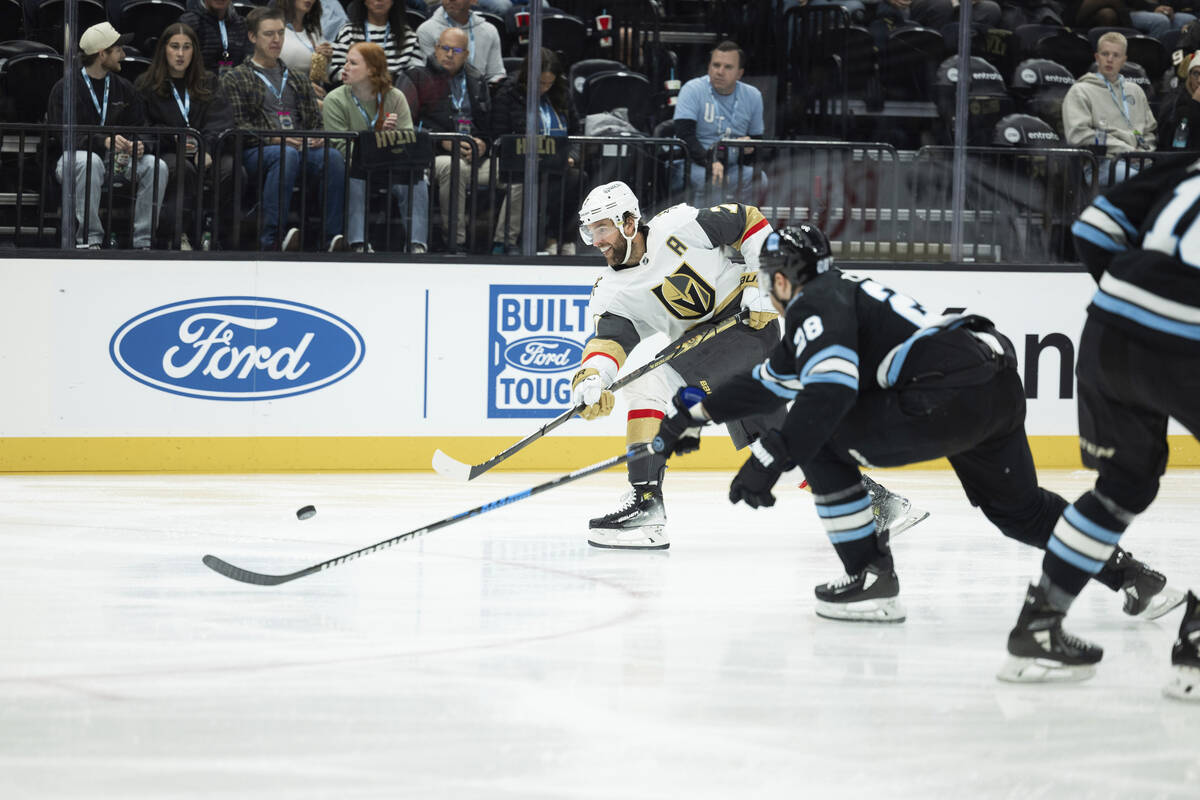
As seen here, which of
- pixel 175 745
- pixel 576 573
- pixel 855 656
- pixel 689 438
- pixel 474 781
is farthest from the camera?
pixel 576 573

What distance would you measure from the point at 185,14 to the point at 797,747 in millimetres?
5104

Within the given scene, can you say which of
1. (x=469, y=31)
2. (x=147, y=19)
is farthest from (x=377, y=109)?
(x=147, y=19)

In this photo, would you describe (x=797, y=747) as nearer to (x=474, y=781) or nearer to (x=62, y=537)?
(x=474, y=781)

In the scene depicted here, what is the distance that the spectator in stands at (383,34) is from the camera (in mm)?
6574

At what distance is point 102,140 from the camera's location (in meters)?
6.23

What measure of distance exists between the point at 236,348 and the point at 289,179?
2.52 ft

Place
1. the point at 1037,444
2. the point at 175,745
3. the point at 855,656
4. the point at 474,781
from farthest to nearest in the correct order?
1. the point at 1037,444
2. the point at 855,656
3. the point at 175,745
4. the point at 474,781

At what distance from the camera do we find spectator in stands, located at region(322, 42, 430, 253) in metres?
6.49

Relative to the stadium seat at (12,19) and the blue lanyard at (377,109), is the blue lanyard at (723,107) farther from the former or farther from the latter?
the stadium seat at (12,19)

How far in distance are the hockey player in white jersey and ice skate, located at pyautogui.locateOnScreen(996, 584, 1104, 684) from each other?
1.64 metres

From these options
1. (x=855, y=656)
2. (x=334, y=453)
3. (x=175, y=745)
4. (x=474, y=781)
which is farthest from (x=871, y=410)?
(x=334, y=453)

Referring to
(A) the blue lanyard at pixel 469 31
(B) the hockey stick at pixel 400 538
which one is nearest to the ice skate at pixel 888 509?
(B) the hockey stick at pixel 400 538

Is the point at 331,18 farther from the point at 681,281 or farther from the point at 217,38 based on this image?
the point at 681,281

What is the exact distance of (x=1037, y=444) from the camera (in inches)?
281
